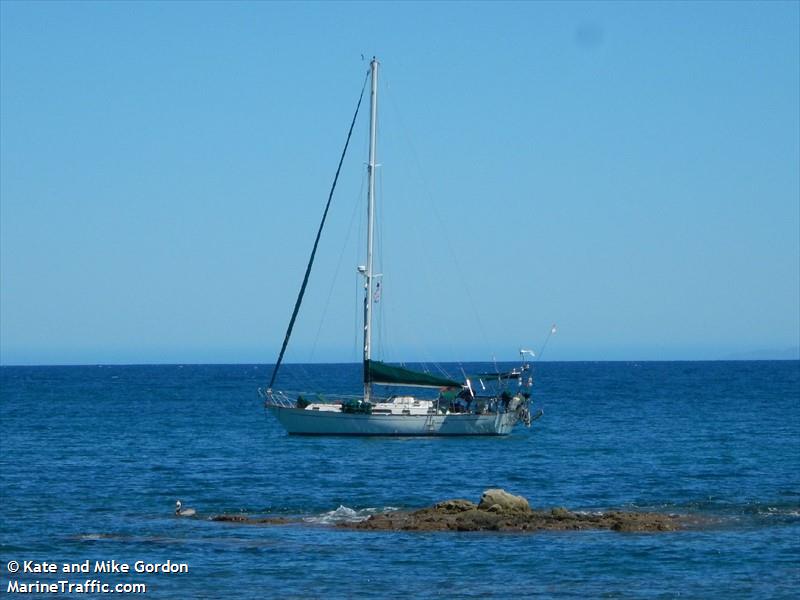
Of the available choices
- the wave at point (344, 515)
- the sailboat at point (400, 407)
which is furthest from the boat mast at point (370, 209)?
the wave at point (344, 515)

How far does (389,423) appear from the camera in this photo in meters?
56.2

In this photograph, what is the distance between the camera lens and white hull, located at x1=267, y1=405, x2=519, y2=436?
56062 mm

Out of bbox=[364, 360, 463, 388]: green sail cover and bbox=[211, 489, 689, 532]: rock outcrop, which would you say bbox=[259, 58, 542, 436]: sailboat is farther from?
bbox=[211, 489, 689, 532]: rock outcrop

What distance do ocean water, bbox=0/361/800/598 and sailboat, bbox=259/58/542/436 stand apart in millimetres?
840

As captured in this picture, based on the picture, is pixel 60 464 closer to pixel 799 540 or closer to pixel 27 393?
pixel 799 540

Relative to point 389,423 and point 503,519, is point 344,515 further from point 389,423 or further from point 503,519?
point 389,423

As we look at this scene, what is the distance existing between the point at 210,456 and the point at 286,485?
11860 millimetres

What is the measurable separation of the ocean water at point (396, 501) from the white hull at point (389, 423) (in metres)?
0.68

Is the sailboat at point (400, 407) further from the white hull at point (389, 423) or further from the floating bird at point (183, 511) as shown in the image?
the floating bird at point (183, 511)

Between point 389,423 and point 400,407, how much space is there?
112cm

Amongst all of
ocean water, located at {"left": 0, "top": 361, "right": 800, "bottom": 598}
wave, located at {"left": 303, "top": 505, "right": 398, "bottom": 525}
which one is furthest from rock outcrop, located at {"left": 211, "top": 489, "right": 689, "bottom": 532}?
ocean water, located at {"left": 0, "top": 361, "right": 800, "bottom": 598}

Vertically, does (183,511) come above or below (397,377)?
below

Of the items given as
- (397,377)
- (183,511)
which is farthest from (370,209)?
(183,511)

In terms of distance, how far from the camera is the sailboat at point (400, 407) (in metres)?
56.3
